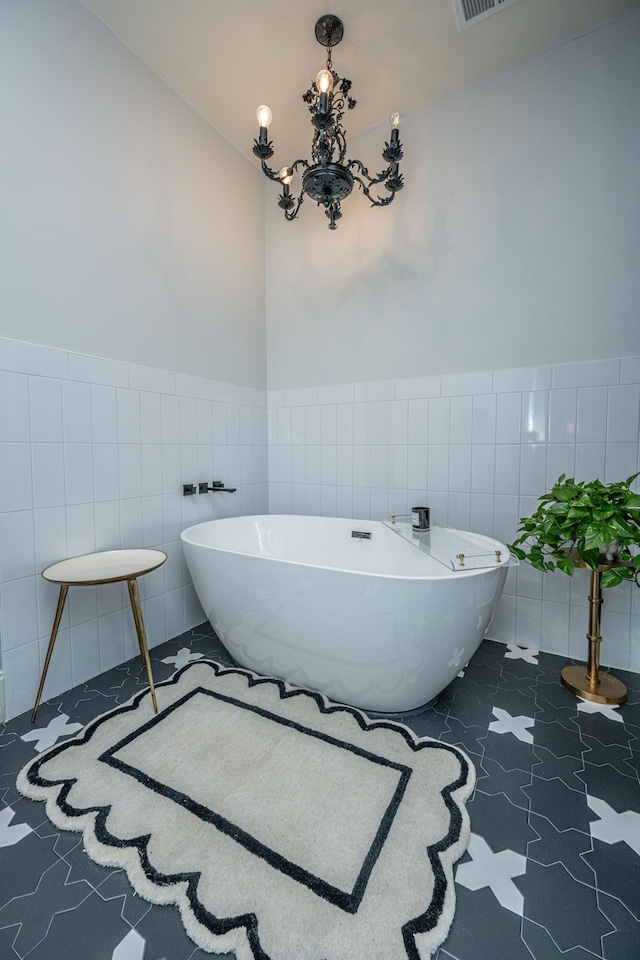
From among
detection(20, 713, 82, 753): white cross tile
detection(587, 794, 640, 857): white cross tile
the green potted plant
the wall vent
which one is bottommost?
detection(20, 713, 82, 753): white cross tile

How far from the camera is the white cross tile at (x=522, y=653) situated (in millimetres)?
1860

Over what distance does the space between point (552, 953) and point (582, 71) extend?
306 cm

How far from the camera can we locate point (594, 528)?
1.37 metres

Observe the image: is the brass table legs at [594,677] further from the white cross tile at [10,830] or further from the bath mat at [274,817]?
the white cross tile at [10,830]

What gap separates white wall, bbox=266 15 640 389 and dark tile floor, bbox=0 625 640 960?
1.59m

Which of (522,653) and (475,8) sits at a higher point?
(475,8)

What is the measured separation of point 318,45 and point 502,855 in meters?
3.08

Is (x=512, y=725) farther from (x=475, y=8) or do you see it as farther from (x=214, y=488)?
(x=475, y=8)

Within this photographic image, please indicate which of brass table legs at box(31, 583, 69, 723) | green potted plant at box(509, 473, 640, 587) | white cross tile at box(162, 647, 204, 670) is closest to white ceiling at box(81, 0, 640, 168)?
green potted plant at box(509, 473, 640, 587)

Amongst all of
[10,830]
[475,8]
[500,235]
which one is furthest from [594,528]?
[475,8]

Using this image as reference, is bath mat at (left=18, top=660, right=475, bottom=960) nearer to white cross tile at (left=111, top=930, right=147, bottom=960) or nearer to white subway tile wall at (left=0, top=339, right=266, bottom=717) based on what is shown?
white cross tile at (left=111, top=930, right=147, bottom=960)

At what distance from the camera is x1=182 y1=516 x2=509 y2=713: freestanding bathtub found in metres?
1.26

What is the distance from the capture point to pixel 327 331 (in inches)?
97.4

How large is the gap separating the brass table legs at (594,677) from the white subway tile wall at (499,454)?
24cm
